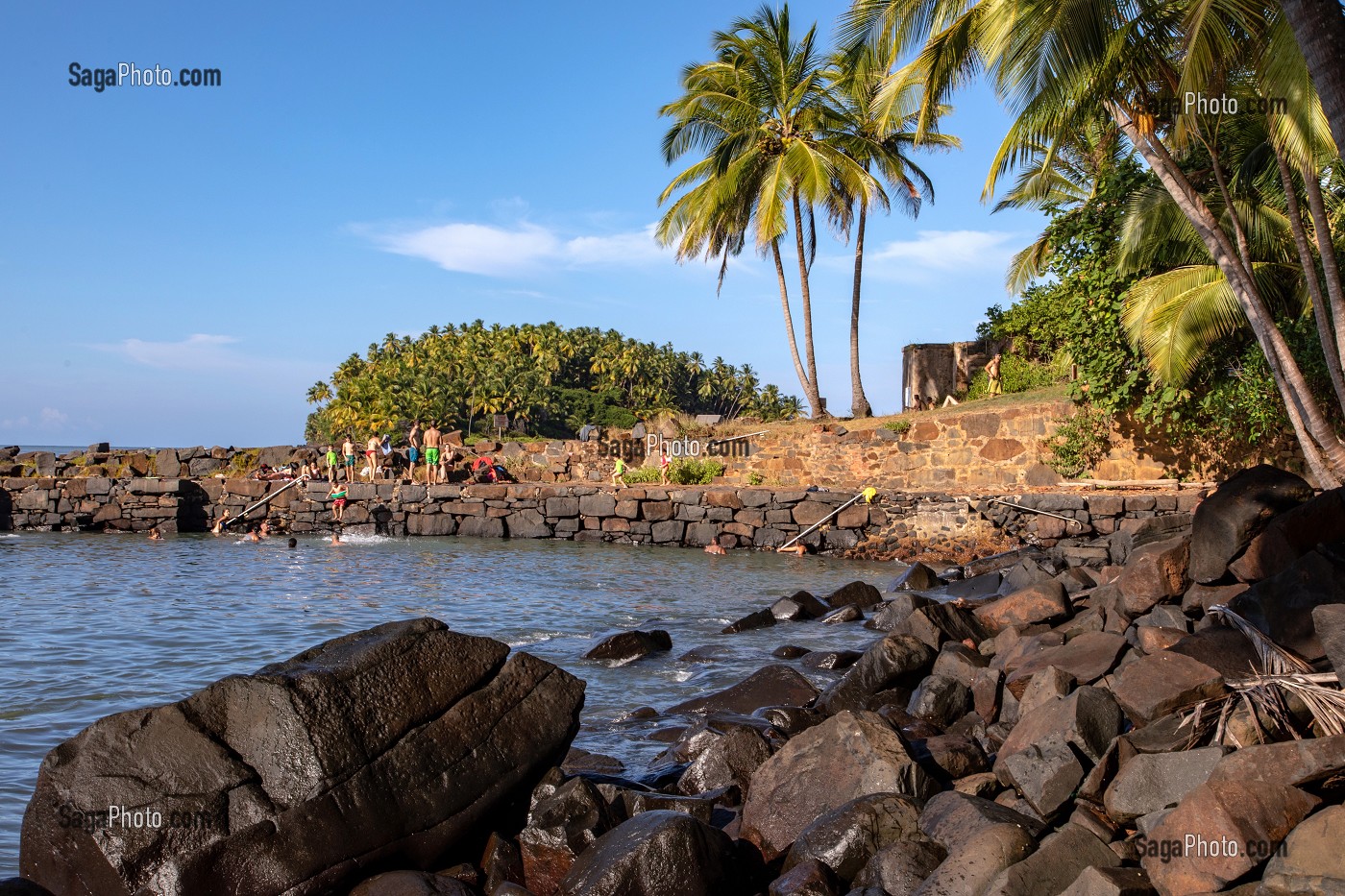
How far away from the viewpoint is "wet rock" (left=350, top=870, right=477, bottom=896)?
14.6ft

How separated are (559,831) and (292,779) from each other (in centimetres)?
130

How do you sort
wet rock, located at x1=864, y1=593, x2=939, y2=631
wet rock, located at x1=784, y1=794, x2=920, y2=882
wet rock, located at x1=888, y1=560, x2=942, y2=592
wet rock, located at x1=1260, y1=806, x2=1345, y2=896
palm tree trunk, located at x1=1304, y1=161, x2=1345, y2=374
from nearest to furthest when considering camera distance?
wet rock, located at x1=1260, y1=806, x2=1345, y2=896, wet rock, located at x1=784, y1=794, x2=920, y2=882, wet rock, located at x1=864, y1=593, x2=939, y2=631, palm tree trunk, located at x1=1304, y1=161, x2=1345, y2=374, wet rock, located at x1=888, y1=560, x2=942, y2=592

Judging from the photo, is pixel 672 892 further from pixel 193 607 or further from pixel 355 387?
pixel 355 387

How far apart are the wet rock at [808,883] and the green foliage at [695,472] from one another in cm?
2053

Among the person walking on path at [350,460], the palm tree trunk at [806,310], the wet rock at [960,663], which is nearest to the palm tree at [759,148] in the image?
the palm tree trunk at [806,310]

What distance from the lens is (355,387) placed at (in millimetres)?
56531

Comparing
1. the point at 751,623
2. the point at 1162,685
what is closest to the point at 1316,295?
the point at 751,623

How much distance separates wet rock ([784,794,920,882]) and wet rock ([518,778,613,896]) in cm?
99

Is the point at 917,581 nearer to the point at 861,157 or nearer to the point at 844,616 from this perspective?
the point at 844,616

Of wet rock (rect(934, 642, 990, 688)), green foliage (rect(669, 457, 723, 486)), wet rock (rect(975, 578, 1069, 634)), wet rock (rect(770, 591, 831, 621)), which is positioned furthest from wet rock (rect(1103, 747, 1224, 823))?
green foliage (rect(669, 457, 723, 486))

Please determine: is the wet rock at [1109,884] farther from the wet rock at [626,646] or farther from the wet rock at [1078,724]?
the wet rock at [626,646]

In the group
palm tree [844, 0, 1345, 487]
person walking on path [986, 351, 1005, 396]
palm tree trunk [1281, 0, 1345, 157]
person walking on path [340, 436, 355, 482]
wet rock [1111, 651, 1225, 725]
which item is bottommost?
wet rock [1111, 651, 1225, 725]

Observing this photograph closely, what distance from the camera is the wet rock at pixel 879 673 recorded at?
25.5ft

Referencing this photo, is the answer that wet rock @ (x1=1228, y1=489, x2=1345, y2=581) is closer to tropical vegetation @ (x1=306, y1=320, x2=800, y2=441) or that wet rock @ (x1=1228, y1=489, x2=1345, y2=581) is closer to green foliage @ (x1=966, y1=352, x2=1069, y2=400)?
green foliage @ (x1=966, y1=352, x2=1069, y2=400)
